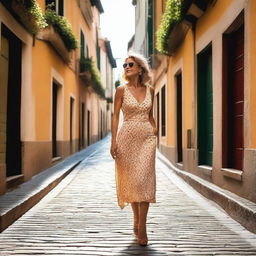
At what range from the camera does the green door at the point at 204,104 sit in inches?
334

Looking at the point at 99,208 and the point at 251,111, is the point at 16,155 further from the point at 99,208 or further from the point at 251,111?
the point at 251,111

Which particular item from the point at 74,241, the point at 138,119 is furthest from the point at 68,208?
the point at 138,119

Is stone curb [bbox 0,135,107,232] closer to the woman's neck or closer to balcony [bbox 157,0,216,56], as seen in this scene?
the woman's neck

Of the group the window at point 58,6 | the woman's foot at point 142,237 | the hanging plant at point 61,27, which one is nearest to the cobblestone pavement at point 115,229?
the woman's foot at point 142,237

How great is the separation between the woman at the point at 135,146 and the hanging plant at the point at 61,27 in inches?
267

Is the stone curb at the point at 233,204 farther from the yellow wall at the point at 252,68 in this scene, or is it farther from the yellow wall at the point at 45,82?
the yellow wall at the point at 45,82

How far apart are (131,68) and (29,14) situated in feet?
12.9

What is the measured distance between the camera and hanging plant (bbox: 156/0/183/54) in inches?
361

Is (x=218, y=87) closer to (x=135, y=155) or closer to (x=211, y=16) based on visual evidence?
(x=211, y=16)

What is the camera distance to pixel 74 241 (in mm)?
4141

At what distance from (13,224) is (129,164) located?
1779 mm

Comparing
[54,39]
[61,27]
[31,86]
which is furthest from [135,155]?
[61,27]

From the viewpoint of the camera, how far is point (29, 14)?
7.45m

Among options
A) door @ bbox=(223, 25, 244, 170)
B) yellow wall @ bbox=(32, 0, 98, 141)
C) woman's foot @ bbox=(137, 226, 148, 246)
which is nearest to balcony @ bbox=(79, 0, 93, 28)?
yellow wall @ bbox=(32, 0, 98, 141)
